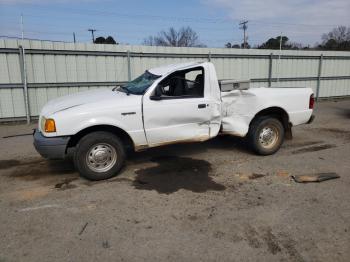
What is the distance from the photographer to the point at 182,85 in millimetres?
5551

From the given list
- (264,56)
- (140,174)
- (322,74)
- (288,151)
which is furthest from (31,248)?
(322,74)

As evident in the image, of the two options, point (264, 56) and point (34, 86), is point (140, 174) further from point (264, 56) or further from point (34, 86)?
point (264, 56)

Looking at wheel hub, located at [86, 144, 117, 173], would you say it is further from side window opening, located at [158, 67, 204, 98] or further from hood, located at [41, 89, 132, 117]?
side window opening, located at [158, 67, 204, 98]

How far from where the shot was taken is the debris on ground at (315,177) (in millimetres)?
4959

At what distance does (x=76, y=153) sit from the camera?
189 inches

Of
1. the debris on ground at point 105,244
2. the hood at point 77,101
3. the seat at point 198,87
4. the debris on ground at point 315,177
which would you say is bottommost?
the debris on ground at point 105,244

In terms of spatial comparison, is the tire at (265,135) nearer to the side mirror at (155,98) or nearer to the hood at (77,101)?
the side mirror at (155,98)

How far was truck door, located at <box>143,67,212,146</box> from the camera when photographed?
17.0ft

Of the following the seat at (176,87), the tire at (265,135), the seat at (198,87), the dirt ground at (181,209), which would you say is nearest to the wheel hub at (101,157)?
the dirt ground at (181,209)

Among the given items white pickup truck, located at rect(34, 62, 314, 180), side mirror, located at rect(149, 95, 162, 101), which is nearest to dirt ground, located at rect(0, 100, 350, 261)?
white pickup truck, located at rect(34, 62, 314, 180)

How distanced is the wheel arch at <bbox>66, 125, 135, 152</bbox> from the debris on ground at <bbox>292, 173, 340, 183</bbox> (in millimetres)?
2751

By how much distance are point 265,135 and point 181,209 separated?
9.85 ft

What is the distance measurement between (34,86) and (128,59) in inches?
130

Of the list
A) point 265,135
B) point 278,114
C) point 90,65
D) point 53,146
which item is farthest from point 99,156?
point 90,65
